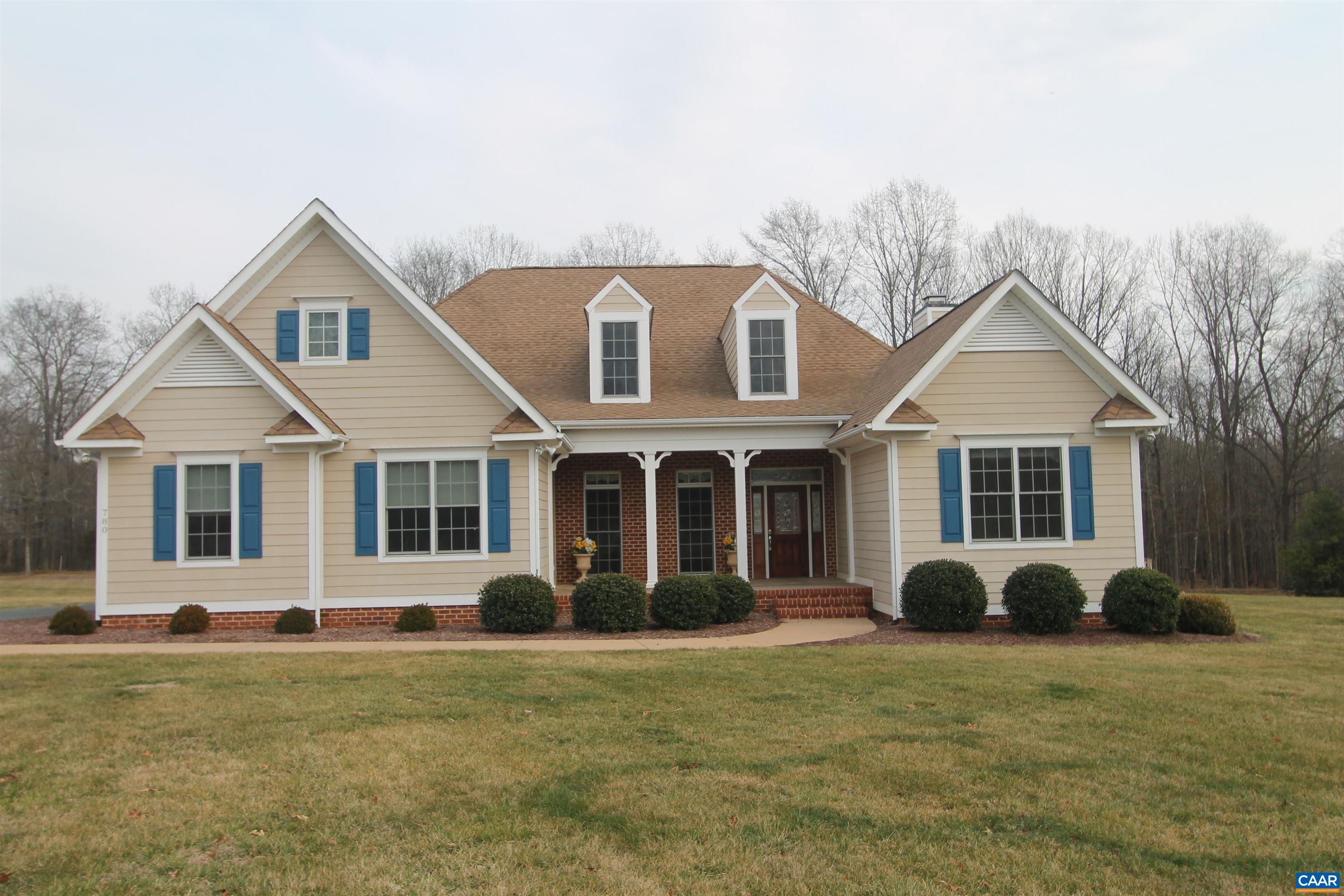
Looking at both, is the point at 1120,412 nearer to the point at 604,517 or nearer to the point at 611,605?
the point at 611,605

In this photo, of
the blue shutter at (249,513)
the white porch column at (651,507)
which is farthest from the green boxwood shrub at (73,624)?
the white porch column at (651,507)

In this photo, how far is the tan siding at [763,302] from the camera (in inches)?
711

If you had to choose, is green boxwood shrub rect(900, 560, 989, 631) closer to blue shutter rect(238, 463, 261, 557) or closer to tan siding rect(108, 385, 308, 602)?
tan siding rect(108, 385, 308, 602)

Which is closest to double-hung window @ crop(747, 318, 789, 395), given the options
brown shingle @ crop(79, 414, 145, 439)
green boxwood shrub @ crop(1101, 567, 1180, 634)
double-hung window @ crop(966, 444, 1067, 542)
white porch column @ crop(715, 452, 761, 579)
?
white porch column @ crop(715, 452, 761, 579)

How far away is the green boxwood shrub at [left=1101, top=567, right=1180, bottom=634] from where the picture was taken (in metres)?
13.6

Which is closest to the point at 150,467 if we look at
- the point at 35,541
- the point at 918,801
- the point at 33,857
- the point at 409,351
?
the point at 409,351

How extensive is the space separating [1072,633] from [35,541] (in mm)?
48776

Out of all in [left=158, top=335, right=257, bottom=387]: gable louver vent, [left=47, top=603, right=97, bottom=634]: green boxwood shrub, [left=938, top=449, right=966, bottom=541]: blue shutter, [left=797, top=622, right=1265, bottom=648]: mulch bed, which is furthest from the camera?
[left=938, top=449, right=966, bottom=541]: blue shutter

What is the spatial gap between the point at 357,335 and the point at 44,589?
21252 mm

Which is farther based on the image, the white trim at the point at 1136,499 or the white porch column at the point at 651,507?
the white porch column at the point at 651,507

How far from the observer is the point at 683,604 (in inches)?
567

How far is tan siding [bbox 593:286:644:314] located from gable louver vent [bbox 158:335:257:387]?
6488 millimetres

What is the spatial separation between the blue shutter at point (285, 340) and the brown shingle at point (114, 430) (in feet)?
8.12

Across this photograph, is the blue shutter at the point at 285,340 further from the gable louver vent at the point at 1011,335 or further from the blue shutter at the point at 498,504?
the gable louver vent at the point at 1011,335
